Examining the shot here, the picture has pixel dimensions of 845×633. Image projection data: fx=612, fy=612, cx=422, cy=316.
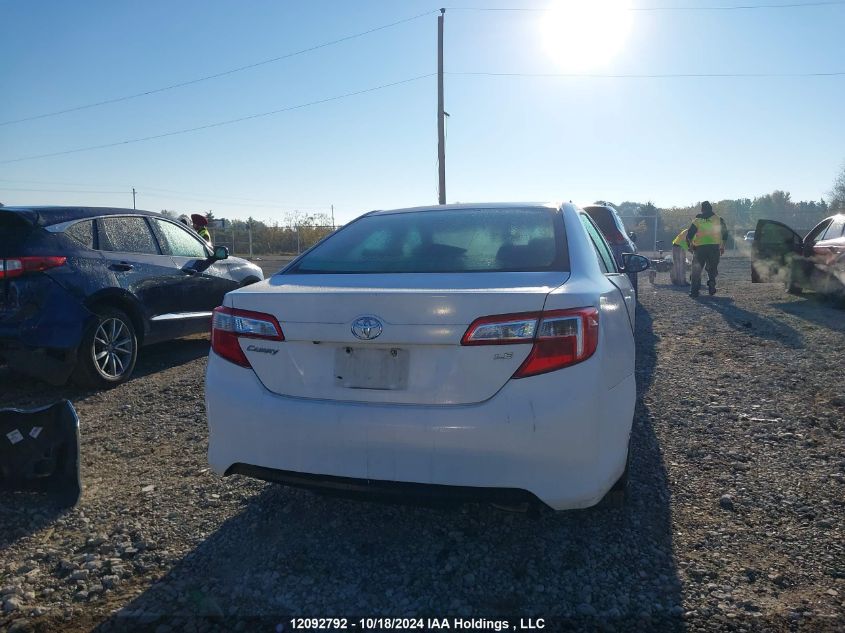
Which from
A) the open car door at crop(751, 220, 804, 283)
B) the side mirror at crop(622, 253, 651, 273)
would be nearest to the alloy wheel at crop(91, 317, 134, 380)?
the side mirror at crop(622, 253, 651, 273)

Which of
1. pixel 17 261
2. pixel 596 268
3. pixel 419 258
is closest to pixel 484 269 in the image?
pixel 419 258

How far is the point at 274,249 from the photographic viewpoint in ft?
118

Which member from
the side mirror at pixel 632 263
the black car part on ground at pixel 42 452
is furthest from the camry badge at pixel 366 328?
the side mirror at pixel 632 263

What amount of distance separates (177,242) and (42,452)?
152 inches

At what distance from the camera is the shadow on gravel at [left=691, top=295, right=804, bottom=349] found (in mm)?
7270

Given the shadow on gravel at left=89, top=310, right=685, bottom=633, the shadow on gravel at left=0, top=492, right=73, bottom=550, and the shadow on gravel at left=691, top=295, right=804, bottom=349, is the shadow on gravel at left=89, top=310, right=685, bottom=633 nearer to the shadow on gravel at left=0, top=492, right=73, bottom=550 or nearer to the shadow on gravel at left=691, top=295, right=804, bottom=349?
the shadow on gravel at left=0, top=492, right=73, bottom=550

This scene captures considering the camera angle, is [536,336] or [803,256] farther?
[803,256]

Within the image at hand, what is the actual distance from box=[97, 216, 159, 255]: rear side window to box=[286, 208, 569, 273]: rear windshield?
3194mm

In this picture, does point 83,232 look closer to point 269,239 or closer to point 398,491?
point 398,491

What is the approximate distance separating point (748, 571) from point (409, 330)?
1.68 metres

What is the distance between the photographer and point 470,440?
2.20m

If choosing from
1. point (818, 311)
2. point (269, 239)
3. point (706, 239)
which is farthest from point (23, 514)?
point (269, 239)

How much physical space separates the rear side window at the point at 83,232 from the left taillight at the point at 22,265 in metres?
0.41

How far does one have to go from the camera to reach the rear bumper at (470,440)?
2.19 metres
